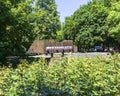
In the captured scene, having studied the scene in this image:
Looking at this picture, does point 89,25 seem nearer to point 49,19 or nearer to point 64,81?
point 49,19

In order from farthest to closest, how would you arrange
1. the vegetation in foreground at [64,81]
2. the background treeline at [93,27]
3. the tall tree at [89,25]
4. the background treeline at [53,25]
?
the tall tree at [89,25] < the background treeline at [93,27] < the background treeline at [53,25] < the vegetation in foreground at [64,81]

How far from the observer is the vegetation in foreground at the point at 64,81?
226 inches

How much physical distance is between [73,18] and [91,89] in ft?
232

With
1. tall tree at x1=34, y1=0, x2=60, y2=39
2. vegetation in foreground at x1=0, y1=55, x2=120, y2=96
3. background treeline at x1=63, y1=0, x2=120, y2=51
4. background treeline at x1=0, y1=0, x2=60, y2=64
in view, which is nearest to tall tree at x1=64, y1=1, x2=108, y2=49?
background treeline at x1=63, y1=0, x2=120, y2=51

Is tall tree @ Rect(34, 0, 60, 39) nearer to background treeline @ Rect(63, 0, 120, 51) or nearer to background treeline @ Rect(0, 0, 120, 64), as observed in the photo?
background treeline @ Rect(0, 0, 120, 64)

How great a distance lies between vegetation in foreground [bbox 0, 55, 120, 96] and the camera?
574 cm

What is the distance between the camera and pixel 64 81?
5965 millimetres

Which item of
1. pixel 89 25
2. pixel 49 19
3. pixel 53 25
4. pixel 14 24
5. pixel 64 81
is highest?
pixel 49 19

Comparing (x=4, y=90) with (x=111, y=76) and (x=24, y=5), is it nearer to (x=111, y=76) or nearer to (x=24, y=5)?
(x=111, y=76)

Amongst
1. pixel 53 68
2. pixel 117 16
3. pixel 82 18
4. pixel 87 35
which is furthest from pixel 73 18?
pixel 53 68

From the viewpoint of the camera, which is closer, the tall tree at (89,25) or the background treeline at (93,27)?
the background treeline at (93,27)

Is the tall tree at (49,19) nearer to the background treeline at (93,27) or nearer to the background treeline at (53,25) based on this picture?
the background treeline at (53,25)

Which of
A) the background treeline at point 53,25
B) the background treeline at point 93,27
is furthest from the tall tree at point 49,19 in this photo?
the background treeline at point 93,27

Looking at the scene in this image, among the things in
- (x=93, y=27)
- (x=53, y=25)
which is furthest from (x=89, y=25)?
(x=53, y=25)
